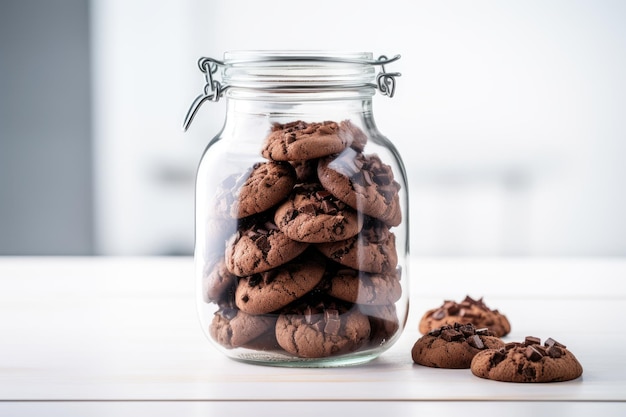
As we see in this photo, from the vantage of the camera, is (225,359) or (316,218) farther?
(225,359)

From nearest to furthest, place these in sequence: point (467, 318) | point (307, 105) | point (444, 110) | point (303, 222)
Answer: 1. point (303, 222)
2. point (307, 105)
3. point (467, 318)
4. point (444, 110)

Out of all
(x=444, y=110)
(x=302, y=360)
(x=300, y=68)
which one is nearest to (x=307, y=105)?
(x=300, y=68)

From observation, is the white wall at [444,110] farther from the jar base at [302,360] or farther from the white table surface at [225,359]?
the jar base at [302,360]

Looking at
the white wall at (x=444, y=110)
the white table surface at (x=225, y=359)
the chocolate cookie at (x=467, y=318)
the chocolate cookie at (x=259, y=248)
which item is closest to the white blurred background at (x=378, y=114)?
the white wall at (x=444, y=110)

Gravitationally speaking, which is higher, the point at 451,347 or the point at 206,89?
the point at 206,89

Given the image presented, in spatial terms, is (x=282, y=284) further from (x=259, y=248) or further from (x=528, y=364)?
(x=528, y=364)

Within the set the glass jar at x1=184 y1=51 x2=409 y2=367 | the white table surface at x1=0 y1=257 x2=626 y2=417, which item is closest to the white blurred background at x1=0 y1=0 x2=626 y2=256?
the white table surface at x1=0 y1=257 x2=626 y2=417

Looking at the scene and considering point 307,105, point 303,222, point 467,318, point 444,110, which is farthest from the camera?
point 444,110

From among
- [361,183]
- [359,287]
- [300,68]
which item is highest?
[300,68]
